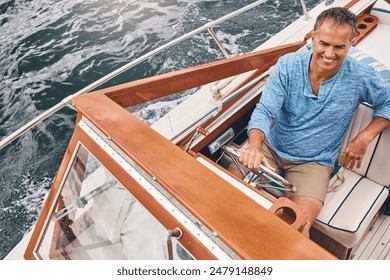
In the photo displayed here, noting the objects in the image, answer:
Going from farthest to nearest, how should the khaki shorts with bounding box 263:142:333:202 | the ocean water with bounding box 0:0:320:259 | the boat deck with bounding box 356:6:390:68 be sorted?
the ocean water with bounding box 0:0:320:259, the boat deck with bounding box 356:6:390:68, the khaki shorts with bounding box 263:142:333:202

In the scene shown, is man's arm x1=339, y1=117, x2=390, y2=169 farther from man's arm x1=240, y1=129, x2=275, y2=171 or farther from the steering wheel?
man's arm x1=240, y1=129, x2=275, y2=171

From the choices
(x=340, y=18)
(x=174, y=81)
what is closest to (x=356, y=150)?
(x=340, y=18)

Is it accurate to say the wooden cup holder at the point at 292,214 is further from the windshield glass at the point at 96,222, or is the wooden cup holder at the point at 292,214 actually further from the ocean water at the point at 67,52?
the ocean water at the point at 67,52

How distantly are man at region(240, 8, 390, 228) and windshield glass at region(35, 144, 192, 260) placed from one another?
0.72 meters

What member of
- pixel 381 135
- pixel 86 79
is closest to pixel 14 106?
pixel 86 79

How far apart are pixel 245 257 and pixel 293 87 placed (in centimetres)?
129

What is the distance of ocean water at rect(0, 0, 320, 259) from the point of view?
4.24 meters

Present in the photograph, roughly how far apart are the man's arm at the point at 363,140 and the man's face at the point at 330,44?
40 cm

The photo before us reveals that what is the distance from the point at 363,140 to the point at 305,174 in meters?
0.38

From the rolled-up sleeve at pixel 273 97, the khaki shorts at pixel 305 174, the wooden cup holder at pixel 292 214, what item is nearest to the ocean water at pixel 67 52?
the khaki shorts at pixel 305 174

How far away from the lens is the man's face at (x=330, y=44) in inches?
65.6

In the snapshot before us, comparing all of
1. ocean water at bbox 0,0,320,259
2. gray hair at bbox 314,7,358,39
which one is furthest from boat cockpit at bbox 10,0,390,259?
ocean water at bbox 0,0,320,259
